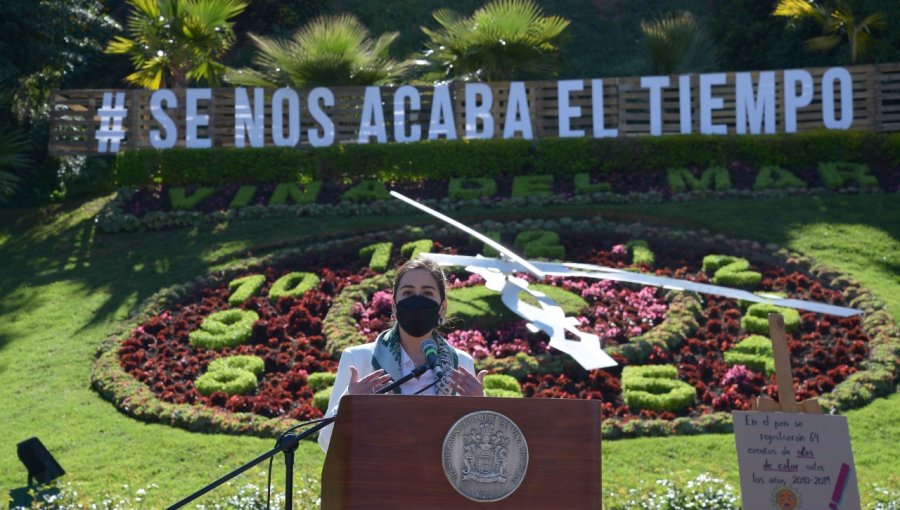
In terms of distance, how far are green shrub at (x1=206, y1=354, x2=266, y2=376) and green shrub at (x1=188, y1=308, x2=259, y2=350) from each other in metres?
0.47

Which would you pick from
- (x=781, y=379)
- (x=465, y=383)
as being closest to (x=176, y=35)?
(x=781, y=379)

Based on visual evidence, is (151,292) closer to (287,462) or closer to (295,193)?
(295,193)

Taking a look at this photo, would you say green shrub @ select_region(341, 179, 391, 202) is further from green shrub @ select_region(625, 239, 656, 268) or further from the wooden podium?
the wooden podium

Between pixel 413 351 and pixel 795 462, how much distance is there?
205cm

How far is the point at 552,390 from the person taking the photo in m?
11.2

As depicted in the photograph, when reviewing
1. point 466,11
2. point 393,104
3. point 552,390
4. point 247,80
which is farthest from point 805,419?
point 466,11

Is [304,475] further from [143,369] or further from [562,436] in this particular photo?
[562,436]

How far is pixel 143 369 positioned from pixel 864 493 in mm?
7012

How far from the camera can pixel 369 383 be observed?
14.4ft

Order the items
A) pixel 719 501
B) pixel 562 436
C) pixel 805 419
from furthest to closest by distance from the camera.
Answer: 1. pixel 719 501
2. pixel 805 419
3. pixel 562 436

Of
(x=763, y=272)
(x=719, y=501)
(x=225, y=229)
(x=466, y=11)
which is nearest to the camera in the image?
(x=719, y=501)

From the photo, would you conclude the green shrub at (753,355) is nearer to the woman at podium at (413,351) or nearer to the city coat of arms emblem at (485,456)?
the woman at podium at (413,351)

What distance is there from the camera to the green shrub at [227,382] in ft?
37.3

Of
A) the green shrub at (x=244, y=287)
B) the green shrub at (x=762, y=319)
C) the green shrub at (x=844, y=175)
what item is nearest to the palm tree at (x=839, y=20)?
the green shrub at (x=844, y=175)
